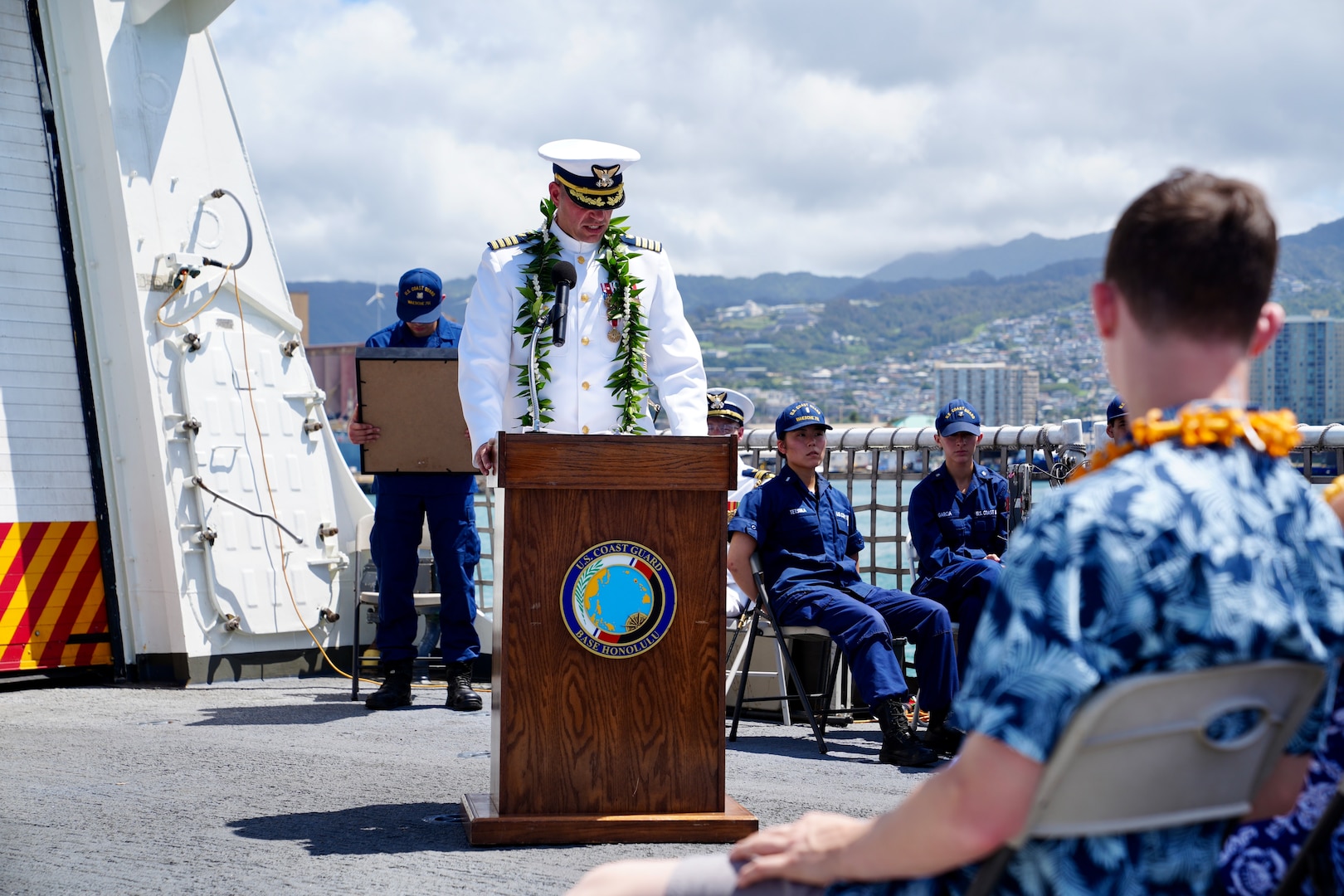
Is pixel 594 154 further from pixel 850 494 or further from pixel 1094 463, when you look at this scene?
pixel 850 494

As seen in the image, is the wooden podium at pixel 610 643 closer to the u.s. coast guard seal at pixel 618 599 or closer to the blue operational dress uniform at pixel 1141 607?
the u.s. coast guard seal at pixel 618 599

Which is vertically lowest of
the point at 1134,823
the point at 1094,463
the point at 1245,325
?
the point at 1134,823

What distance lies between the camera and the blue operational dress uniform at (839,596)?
5.57 m

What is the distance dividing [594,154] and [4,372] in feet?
13.4

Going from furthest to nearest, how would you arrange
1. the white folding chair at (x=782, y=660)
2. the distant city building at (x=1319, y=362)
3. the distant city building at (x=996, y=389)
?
1. the distant city building at (x=996, y=389)
2. the distant city building at (x=1319, y=362)
3. the white folding chair at (x=782, y=660)

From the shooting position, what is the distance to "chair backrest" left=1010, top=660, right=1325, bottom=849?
1283 mm

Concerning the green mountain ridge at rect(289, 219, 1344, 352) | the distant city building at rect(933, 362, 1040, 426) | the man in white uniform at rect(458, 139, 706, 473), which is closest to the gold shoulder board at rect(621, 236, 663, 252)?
the man in white uniform at rect(458, 139, 706, 473)

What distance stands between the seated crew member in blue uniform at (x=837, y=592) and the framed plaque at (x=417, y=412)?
1.32 meters

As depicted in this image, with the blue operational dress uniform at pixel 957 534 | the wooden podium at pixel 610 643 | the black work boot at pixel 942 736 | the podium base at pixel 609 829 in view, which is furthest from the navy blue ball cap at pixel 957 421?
the podium base at pixel 609 829

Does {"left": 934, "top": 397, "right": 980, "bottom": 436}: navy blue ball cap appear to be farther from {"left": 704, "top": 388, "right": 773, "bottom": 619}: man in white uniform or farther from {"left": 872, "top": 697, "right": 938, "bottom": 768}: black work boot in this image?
{"left": 872, "top": 697, "right": 938, "bottom": 768}: black work boot

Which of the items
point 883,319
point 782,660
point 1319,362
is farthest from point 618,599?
point 883,319

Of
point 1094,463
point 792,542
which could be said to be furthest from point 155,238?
point 1094,463

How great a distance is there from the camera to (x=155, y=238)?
6.95 m

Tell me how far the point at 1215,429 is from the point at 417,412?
5114 millimetres
